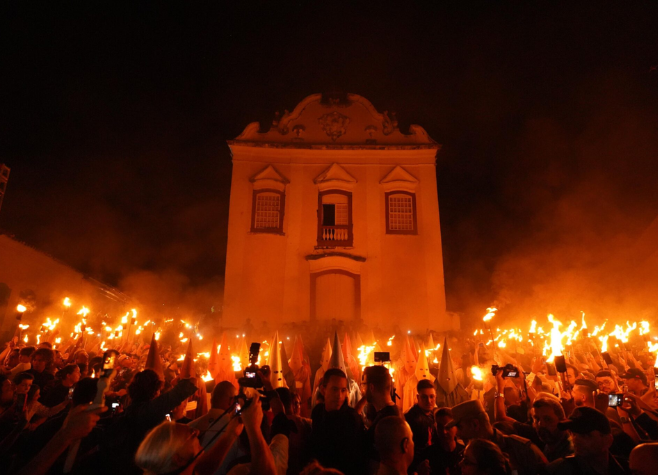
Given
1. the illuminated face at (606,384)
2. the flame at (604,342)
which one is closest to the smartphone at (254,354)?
the illuminated face at (606,384)

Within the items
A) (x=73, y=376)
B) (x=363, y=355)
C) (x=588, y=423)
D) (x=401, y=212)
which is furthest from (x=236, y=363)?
(x=588, y=423)

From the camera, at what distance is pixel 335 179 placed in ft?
68.1

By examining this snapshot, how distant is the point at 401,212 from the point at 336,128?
17.5 ft

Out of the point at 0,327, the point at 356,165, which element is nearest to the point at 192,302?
the point at 0,327

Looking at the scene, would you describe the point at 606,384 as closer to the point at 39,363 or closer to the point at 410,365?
the point at 410,365

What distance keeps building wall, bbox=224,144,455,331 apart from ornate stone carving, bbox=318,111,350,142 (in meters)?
1.19

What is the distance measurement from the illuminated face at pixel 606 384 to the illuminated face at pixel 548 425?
250 centimetres

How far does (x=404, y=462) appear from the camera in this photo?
3.07 meters

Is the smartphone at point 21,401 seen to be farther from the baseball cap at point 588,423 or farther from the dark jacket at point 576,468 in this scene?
the baseball cap at point 588,423

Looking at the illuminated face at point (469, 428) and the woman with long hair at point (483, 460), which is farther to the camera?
the illuminated face at point (469, 428)

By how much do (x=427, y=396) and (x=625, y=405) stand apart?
221 cm

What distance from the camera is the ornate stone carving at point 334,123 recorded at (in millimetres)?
21781

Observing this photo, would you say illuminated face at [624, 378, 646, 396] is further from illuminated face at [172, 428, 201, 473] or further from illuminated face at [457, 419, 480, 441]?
illuminated face at [172, 428, 201, 473]

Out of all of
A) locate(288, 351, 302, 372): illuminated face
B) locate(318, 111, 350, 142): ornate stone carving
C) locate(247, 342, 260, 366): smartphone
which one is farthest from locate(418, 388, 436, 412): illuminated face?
locate(318, 111, 350, 142): ornate stone carving
